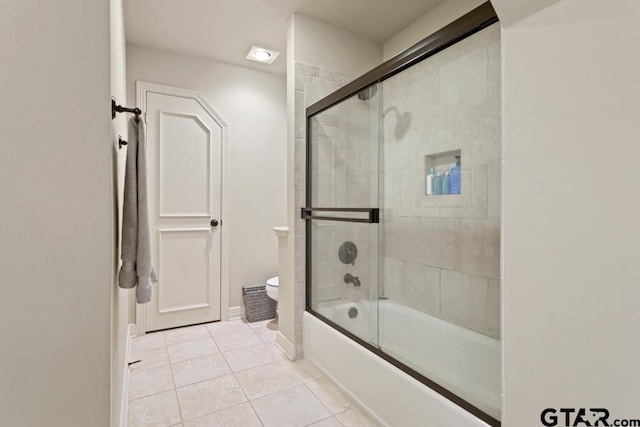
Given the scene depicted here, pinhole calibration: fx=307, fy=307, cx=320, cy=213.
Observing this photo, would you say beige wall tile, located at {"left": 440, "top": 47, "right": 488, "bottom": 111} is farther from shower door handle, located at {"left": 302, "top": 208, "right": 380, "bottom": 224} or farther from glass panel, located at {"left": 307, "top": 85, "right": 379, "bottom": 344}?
shower door handle, located at {"left": 302, "top": 208, "right": 380, "bottom": 224}

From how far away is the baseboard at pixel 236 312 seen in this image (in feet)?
10.1

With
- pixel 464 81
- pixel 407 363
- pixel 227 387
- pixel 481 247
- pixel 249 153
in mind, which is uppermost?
pixel 464 81

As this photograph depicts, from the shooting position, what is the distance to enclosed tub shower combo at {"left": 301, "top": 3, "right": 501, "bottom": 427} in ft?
4.62

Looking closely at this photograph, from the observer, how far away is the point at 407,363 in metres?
1.52

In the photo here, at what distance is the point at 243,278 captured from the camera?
10.3ft

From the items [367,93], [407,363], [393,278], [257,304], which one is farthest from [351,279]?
[257,304]

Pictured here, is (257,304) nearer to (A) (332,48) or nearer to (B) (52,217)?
(A) (332,48)

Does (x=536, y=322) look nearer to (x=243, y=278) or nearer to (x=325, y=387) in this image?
(x=325, y=387)

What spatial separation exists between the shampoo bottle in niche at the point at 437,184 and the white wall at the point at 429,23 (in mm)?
1096

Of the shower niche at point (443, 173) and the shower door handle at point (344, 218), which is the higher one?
the shower niche at point (443, 173)

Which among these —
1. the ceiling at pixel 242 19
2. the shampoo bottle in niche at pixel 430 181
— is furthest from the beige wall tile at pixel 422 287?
the ceiling at pixel 242 19

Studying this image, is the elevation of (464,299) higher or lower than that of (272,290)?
higher

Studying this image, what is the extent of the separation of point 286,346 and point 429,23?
267cm

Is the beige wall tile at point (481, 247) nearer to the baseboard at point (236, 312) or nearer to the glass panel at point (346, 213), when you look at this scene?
the glass panel at point (346, 213)
